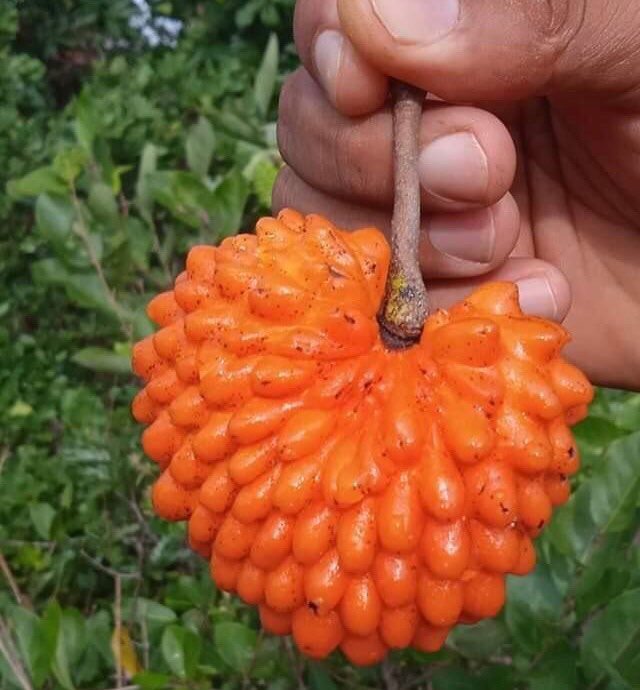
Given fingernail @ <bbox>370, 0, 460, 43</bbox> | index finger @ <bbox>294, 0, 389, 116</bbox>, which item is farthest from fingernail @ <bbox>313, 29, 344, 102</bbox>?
Answer: fingernail @ <bbox>370, 0, 460, 43</bbox>

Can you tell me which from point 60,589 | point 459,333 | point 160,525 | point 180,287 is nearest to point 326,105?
point 180,287

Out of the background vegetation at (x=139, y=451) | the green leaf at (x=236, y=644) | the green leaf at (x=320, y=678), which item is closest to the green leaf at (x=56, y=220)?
the background vegetation at (x=139, y=451)

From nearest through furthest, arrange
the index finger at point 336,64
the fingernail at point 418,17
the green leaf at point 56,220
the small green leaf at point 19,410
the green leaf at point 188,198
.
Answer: the fingernail at point 418,17 → the index finger at point 336,64 → the green leaf at point 56,220 → the green leaf at point 188,198 → the small green leaf at point 19,410


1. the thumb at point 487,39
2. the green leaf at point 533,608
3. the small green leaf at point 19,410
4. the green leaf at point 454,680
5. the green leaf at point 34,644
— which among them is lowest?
the small green leaf at point 19,410

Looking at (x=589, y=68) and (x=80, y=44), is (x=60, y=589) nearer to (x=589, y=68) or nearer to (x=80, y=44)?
(x=589, y=68)

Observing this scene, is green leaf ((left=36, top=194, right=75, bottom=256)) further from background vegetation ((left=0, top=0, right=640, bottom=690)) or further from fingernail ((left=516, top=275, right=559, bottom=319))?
fingernail ((left=516, top=275, right=559, bottom=319))

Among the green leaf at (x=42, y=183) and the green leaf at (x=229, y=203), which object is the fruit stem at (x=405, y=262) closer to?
the green leaf at (x=229, y=203)

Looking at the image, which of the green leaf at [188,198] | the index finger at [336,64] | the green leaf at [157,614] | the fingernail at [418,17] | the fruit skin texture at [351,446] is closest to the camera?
the fruit skin texture at [351,446]
